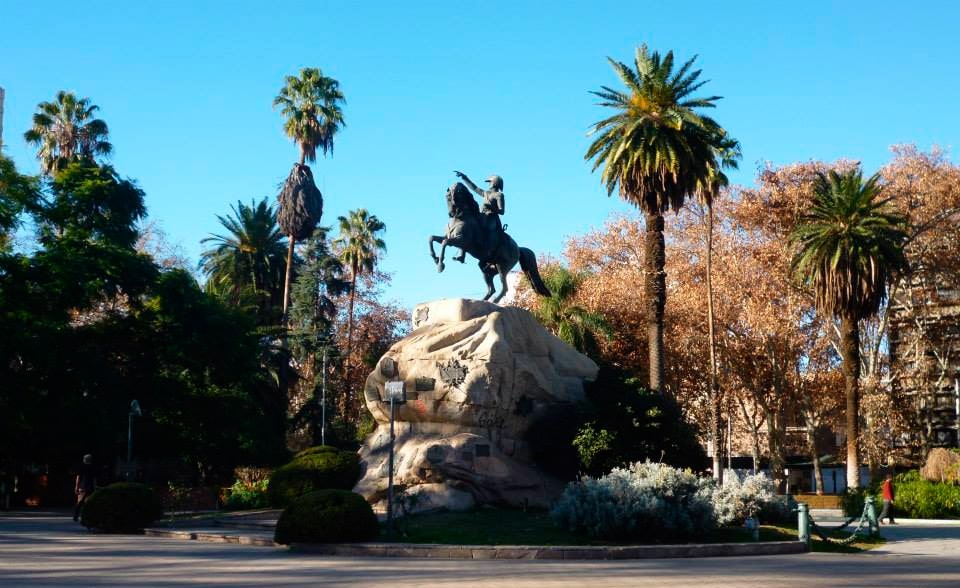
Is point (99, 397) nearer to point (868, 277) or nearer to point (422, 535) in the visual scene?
point (422, 535)

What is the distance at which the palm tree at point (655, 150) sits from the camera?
133 feet

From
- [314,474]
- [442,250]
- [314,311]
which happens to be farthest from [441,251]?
[314,311]

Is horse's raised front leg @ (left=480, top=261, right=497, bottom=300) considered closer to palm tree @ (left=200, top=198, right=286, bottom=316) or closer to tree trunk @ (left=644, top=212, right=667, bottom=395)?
tree trunk @ (left=644, top=212, right=667, bottom=395)

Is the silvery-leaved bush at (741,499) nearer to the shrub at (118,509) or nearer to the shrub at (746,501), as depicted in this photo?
the shrub at (746,501)

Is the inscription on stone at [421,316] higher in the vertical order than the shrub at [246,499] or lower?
higher

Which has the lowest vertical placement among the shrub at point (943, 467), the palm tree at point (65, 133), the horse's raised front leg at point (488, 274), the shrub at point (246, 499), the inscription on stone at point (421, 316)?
the shrub at point (246, 499)

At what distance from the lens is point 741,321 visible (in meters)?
56.6

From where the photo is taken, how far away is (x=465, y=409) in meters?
28.8

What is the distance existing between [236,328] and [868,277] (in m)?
27.1

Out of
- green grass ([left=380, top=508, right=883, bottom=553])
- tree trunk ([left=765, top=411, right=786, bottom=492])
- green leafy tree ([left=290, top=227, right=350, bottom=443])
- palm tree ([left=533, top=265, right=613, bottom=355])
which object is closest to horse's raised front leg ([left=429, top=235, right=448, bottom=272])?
green grass ([left=380, top=508, right=883, bottom=553])

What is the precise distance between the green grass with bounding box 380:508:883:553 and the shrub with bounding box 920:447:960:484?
1681 cm

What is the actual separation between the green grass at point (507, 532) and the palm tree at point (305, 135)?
36566 millimetres

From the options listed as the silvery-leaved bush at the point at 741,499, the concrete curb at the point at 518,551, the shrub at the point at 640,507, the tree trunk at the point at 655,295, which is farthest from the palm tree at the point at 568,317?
the concrete curb at the point at 518,551

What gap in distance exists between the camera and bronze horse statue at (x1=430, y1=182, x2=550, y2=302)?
3095cm
